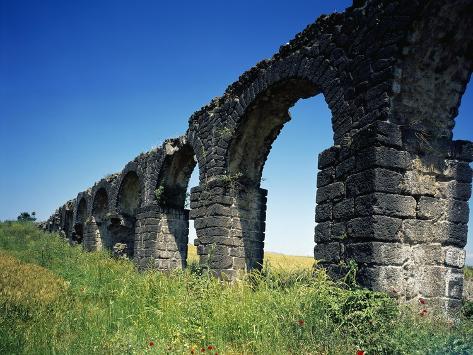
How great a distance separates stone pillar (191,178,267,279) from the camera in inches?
334

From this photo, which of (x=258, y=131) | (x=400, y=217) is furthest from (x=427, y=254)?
(x=258, y=131)

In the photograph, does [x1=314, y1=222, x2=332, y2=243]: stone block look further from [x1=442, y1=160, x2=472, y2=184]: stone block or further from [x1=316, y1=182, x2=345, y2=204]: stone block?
[x1=442, y1=160, x2=472, y2=184]: stone block

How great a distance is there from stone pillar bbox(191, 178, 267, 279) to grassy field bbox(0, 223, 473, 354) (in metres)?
2.35

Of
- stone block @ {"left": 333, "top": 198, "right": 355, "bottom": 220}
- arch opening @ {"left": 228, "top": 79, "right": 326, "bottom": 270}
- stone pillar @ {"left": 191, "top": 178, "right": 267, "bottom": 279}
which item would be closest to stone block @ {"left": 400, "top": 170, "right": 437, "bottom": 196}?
stone block @ {"left": 333, "top": 198, "right": 355, "bottom": 220}

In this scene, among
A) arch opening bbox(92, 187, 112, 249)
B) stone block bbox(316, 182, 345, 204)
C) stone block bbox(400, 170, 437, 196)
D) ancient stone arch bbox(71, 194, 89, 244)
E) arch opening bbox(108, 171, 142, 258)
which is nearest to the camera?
stone block bbox(400, 170, 437, 196)

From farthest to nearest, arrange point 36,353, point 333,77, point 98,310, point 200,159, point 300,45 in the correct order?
point 200,159 → point 300,45 → point 333,77 → point 98,310 → point 36,353

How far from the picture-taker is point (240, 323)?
4.56 metres

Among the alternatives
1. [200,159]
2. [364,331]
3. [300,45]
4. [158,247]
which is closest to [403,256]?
[364,331]

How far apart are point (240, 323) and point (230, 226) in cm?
416

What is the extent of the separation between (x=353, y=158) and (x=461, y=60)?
2.00m

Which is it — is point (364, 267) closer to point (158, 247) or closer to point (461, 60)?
point (461, 60)

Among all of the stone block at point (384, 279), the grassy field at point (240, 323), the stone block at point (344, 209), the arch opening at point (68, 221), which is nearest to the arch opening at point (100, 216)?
the arch opening at point (68, 221)

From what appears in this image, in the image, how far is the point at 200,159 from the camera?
9.76m

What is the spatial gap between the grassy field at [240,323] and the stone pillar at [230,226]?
2.35 metres
